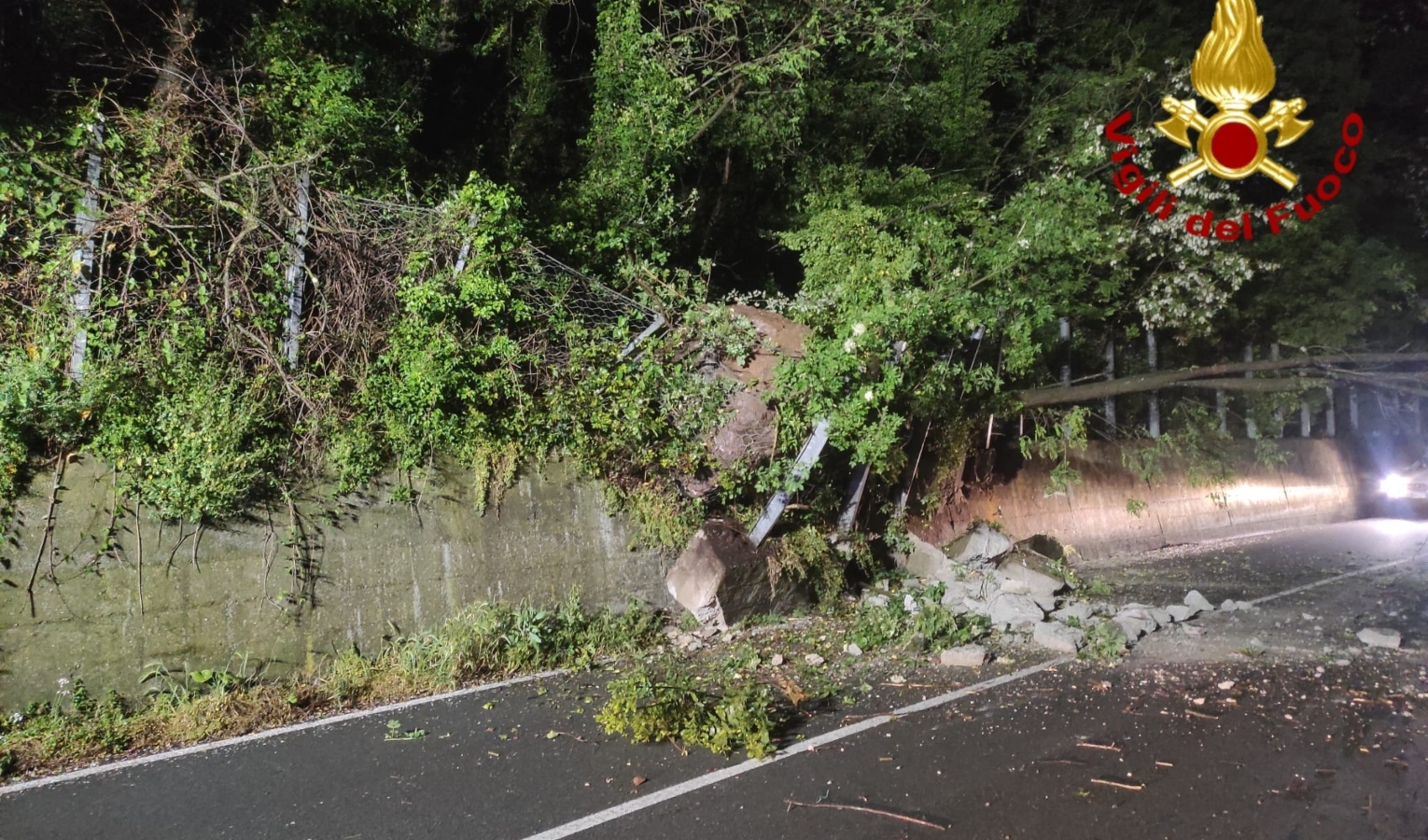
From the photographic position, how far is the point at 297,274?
6992mm

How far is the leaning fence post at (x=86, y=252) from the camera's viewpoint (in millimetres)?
5996

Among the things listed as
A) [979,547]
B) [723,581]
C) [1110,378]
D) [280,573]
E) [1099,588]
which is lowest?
[1099,588]

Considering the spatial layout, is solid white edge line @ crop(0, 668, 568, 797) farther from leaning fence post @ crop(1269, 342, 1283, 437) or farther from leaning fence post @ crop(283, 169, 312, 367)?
leaning fence post @ crop(1269, 342, 1283, 437)

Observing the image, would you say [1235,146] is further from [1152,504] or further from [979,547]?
[979,547]

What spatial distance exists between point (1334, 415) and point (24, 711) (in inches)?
1206

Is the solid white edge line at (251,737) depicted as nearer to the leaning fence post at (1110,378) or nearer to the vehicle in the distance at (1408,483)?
the leaning fence post at (1110,378)

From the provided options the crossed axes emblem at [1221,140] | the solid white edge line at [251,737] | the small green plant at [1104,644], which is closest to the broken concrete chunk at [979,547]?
the small green plant at [1104,644]

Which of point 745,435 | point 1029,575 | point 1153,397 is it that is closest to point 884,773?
point 745,435

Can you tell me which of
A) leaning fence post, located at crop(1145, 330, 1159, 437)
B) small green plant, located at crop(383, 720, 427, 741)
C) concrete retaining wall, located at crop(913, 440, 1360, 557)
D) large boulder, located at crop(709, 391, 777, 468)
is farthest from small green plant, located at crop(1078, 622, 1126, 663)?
leaning fence post, located at crop(1145, 330, 1159, 437)

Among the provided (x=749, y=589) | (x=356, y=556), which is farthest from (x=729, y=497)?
(x=356, y=556)

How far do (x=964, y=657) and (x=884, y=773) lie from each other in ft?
8.10

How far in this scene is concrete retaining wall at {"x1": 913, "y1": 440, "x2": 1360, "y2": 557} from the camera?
40.0 ft

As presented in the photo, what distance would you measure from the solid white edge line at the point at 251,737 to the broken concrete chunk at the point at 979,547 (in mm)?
5270

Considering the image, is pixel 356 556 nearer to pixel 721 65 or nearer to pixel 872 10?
pixel 721 65
